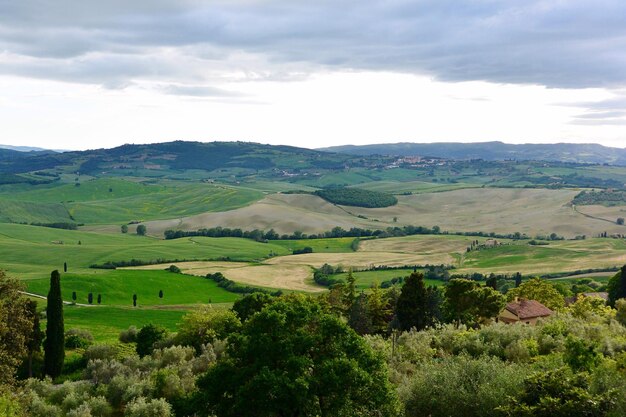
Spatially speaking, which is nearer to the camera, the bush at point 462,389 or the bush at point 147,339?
the bush at point 462,389

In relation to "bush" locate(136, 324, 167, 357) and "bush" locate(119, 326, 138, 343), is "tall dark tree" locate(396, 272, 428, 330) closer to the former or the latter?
"bush" locate(136, 324, 167, 357)

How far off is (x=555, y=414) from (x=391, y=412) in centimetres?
684

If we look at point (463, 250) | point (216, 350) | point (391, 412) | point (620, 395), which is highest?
point (620, 395)

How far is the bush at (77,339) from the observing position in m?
71.9

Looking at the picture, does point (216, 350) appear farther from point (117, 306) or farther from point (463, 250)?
point (463, 250)

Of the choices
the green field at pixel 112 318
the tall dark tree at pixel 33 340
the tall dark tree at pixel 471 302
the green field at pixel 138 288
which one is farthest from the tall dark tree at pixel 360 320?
the green field at pixel 138 288

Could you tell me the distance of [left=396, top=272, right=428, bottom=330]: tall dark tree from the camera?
2648 inches

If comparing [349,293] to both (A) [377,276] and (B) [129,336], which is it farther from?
(A) [377,276]

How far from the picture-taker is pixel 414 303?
6738 centimetres

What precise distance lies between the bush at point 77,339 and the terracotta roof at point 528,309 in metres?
49.8

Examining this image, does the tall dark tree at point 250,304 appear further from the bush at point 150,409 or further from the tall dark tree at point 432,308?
the bush at point 150,409

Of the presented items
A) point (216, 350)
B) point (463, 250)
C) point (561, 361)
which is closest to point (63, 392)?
point (216, 350)

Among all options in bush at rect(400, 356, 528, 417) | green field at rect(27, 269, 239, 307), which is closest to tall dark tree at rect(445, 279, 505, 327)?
bush at rect(400, 356, 528, 417)

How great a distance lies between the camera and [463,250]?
18925 cm
